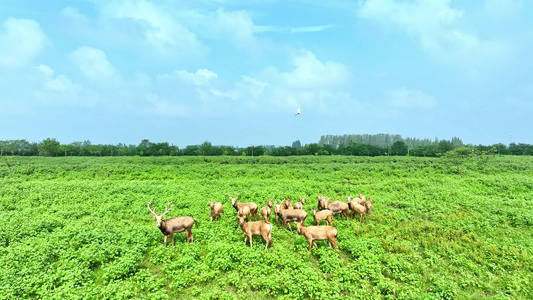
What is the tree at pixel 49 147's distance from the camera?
85688 mm

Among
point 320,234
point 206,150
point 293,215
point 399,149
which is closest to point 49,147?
point 206,150

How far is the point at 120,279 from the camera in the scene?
8.91m

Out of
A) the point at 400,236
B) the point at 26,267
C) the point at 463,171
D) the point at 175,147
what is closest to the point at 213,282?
the point at 26,267

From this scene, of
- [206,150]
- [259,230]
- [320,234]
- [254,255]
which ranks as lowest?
[254,255]

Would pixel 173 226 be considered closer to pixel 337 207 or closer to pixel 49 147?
pixel 337 207

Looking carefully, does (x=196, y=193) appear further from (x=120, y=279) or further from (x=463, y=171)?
(x=463, y=171)

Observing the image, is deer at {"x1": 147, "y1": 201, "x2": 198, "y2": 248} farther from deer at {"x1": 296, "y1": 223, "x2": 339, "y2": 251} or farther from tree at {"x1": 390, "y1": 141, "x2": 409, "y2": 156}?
tree at {"x1": 390, "y1": 141, "x2": 409, "y2": 156}

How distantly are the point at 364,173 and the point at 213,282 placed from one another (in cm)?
3353

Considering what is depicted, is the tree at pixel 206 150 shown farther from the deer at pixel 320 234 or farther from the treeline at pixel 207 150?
the deer at pixel 320 234

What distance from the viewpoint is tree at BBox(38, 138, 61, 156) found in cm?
8569

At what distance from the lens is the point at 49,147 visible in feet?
281

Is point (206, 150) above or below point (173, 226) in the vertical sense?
above

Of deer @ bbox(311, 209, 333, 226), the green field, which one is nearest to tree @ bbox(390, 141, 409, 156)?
the green field

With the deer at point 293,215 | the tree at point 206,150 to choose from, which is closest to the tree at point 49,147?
the tree at point 206,150
